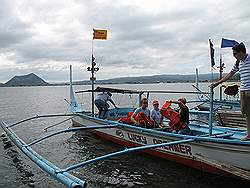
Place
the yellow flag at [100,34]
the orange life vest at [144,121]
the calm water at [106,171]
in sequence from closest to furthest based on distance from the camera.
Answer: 1. the calm water at [106,171]
2. the orange life vest at [144,121]
3. the yellow flag at [100,34]

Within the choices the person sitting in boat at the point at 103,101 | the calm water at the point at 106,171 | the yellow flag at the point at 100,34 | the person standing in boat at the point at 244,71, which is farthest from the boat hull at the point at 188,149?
Answer: the yellow flag at the point at 100,34

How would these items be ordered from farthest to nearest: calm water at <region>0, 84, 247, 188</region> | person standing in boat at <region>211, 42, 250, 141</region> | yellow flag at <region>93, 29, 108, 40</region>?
yellow flag at <region>93, 29, 108, 40</region>, calm water at <region>0, 84, 247, 188</region>, person standing in boat at <region>211, 42, 250, 141</region>

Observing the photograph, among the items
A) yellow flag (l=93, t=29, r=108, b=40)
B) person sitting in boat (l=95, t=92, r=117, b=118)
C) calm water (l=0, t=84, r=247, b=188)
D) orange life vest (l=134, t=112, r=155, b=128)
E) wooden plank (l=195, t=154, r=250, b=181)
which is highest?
yellow flag (l=93, t=29, r=108, b=40)

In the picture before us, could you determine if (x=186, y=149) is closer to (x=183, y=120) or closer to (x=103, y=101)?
(x=183, y=120)

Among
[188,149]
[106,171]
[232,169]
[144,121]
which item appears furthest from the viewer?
[144,121]

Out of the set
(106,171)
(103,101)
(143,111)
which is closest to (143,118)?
(143,111)

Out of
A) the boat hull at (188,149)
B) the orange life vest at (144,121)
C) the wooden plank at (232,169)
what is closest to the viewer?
the wooden plank at (232,169)

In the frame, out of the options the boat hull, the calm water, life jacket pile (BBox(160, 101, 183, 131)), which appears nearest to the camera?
the boat hull

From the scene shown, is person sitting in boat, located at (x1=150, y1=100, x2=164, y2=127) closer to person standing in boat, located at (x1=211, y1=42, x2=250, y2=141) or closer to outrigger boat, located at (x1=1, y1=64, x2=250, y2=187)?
outrigger boat, located at (x1=1, y1=64, x2=250, y2=187)

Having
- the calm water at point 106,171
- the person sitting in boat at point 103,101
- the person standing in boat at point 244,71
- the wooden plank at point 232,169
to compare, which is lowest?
the calm water at point 106,171

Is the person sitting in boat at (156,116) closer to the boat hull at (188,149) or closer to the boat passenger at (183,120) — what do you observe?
the boat hull at (188,149)

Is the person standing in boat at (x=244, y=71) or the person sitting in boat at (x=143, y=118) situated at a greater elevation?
the person standing in boat at (x=244, y=71)

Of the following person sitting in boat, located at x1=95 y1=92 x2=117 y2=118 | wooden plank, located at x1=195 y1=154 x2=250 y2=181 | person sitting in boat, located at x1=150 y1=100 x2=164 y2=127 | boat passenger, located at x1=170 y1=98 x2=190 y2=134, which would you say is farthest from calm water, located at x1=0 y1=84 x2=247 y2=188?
person sitting in boat, located at x1=95 y1=92 x2=117 y2=118

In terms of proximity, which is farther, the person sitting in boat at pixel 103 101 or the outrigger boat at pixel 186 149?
the person sitting in boat at pixel 103 101
